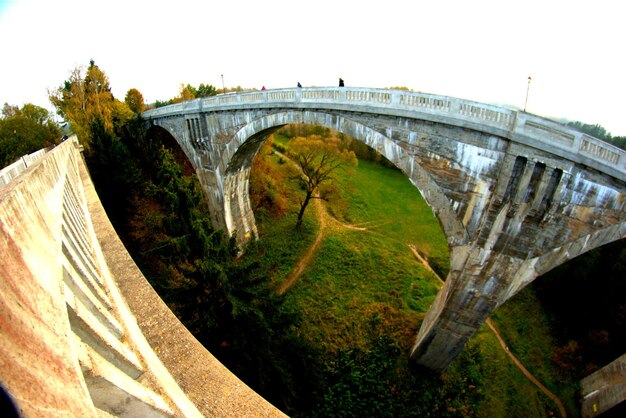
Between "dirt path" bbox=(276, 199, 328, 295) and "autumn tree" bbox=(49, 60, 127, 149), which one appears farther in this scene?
"autumn tree" bbox=(49, 60, 127, 149)

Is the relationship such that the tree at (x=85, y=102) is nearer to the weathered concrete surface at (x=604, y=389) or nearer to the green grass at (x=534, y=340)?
the green grass at (x=534, y=340)

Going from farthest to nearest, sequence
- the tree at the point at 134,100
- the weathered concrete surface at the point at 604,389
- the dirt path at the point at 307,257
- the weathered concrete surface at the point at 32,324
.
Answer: the tree at the point at 134,100 → the dirt path at the point at 307,257 → the weathered concrete surface at the point at 604,389 → the weathered concrete surface at the point at 32,324

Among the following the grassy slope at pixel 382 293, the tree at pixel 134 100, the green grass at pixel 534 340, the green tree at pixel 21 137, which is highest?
the tree at pixel 134 100

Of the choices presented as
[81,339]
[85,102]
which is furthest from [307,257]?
[85,102]

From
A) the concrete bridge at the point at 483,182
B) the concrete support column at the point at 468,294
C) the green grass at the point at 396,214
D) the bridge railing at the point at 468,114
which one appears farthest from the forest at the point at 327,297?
the bridge railing at the point at 468,114

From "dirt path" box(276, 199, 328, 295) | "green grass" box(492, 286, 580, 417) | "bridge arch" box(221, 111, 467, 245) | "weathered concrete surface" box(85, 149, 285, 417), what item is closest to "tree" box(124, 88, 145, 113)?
"bridge arch" box(221, 111, 467, 245)

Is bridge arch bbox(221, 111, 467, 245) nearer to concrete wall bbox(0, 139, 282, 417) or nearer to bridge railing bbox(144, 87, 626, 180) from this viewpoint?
bridge railing bbox(144, 87, 626, 180)
